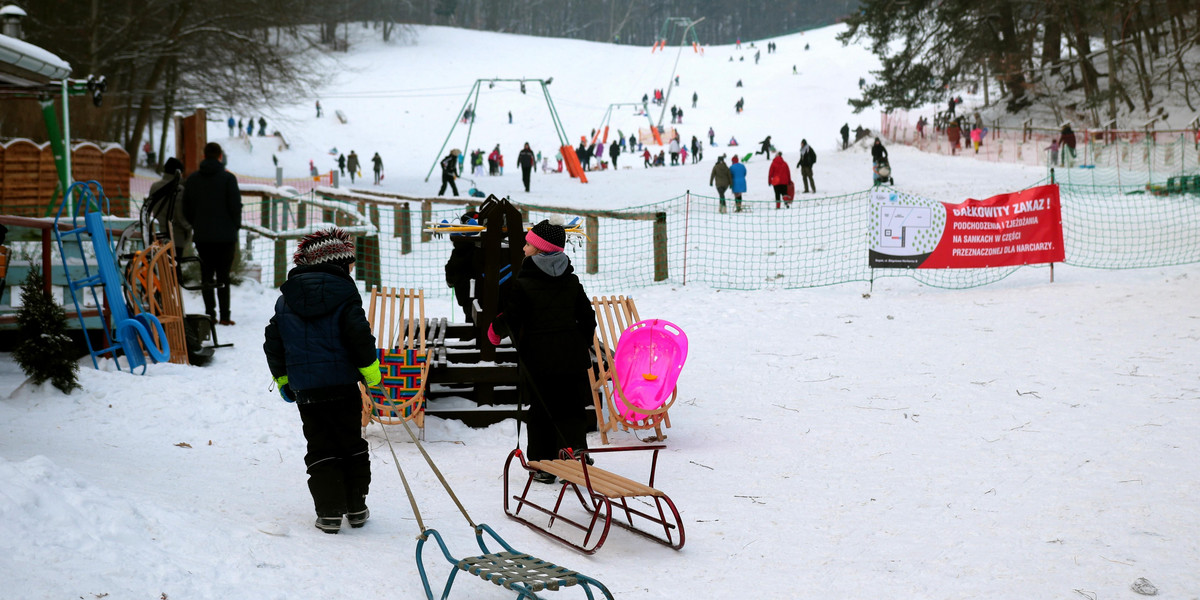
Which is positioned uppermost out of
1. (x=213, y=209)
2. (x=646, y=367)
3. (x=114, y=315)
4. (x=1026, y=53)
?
(x=1026, y=53)

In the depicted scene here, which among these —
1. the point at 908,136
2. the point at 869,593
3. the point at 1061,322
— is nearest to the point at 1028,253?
the point at 1061,322

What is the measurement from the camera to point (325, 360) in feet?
15.8

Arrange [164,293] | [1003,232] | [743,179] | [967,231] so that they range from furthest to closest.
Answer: [743,179] → [1003,232] → [967,231] → [164,293]

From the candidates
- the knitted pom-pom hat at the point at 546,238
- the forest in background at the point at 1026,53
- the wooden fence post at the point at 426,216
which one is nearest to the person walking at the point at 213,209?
the knitted pom-pom hat at the point at 546,238

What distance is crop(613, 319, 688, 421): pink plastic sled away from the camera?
23.4ft

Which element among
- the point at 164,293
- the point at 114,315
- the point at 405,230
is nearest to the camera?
the point at 114,315

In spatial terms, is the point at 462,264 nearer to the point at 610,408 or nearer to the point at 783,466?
the point at 610,408

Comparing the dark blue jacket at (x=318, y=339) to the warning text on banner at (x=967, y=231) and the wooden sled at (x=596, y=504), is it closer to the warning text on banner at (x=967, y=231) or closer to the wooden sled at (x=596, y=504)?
the wooden sled at (x=596, y=504)

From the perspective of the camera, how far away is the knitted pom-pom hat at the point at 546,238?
602cm

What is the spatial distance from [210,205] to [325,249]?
17.3ft

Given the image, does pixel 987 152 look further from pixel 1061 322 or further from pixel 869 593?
pixel 869 593

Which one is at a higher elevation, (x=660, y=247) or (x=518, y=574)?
(x=660, y=247)

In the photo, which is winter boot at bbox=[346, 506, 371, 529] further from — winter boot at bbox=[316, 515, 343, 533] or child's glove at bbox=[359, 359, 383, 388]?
child's glove at bbox=[359, 359, 383, 388]

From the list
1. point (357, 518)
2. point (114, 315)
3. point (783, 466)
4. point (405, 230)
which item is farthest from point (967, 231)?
point (357, 518)
